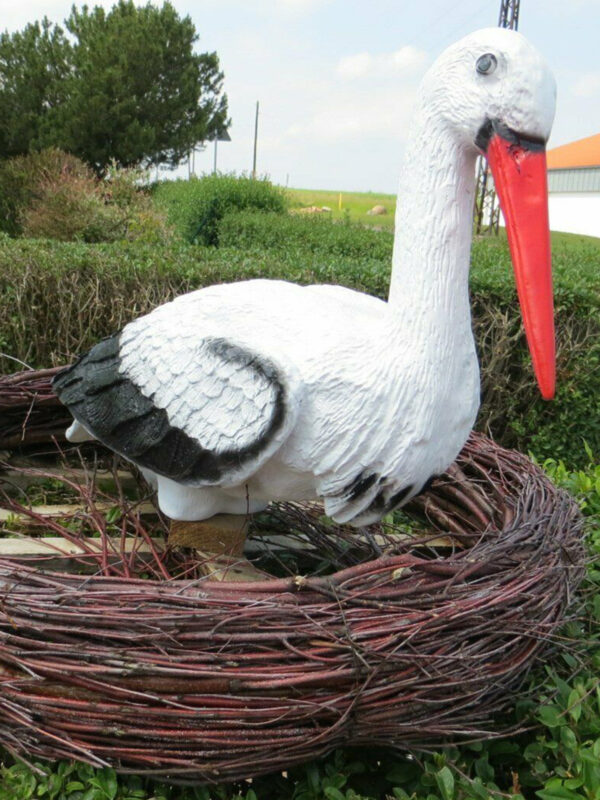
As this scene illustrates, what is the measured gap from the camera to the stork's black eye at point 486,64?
3.56ft

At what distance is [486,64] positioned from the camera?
1089mm

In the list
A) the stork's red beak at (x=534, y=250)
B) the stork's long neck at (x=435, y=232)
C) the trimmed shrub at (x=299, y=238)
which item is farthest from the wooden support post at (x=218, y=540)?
the trimmed shrub at (x=299, y=238)

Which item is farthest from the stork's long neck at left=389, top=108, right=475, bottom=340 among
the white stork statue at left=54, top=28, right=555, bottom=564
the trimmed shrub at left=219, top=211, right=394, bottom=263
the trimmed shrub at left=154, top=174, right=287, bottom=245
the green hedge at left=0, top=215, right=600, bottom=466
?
the trimmed shrub at left=154, top=174, right=287, bottom=245

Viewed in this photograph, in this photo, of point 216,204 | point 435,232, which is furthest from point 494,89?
point 216,204

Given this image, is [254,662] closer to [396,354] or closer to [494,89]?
[396,354]

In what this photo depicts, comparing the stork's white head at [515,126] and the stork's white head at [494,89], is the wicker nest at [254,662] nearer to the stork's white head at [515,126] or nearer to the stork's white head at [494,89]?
the stork's white head at [515,126]

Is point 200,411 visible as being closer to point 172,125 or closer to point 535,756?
point 535,756

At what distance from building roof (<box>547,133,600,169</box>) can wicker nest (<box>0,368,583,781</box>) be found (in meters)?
22.4

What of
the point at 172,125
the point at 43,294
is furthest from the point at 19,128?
the point at 43,294

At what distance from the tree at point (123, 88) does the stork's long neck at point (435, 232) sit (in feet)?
44.5

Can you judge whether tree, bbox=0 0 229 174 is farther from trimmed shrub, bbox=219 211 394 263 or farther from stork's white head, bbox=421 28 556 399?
stork's white head, bbox=421 28 556 399

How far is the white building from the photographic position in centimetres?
2044

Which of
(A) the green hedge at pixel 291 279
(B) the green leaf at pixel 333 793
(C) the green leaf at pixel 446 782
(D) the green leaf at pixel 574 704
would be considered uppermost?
(A) the green hedge at pixel 291 279

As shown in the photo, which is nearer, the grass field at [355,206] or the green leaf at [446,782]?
the green leaf at [446,782]
